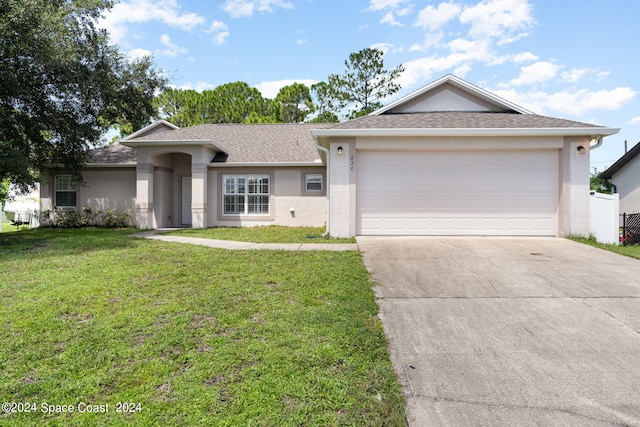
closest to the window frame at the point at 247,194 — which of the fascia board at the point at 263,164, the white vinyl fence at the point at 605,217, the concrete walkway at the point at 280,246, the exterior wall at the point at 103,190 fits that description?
the fascia board at the point at 263,164

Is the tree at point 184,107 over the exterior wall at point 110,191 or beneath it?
over

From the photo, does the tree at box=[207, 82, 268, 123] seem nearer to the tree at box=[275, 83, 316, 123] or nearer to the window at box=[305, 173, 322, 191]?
the tree at box=[275, 83, 316, 123]

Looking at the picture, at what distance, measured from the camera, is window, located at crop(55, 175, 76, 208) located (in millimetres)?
15531

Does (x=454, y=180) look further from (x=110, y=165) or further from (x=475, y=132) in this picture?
(x=110, y=165)

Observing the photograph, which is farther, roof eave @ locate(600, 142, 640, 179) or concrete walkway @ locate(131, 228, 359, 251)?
roof eave @ locate(600, 142, 640, 179)

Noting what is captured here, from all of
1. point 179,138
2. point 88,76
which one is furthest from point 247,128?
point 88,76

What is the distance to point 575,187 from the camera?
9.28 meters

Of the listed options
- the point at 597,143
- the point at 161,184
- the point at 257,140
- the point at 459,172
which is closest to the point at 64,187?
the point at 161,184

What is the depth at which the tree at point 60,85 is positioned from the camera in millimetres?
10453

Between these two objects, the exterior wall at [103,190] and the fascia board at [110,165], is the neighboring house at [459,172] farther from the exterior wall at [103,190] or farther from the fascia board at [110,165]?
the exterior wall at [103,190]

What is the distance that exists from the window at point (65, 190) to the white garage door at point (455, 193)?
1371cm

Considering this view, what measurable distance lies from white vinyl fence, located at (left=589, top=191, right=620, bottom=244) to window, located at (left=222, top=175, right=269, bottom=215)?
11283mm

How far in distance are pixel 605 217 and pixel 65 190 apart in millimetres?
20338

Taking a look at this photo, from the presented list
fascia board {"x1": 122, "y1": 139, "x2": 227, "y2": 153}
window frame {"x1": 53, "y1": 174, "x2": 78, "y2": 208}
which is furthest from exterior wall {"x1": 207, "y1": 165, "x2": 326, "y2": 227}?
window frame {"x1": 53, "y1": 174, "x2": 78, "y2": 208}
